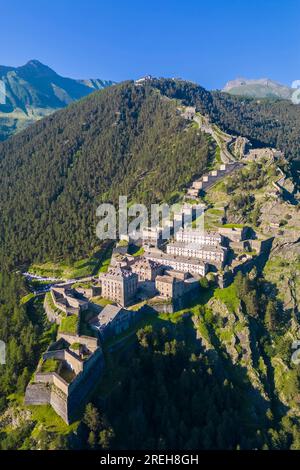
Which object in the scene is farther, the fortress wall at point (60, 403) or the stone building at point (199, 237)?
the stone building at point (199, 237)

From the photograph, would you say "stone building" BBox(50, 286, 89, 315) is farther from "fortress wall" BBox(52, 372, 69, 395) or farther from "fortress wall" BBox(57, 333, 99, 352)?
"fortress wall" BBox(52, 372, 69, 395)

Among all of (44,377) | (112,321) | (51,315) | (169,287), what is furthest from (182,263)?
(44,377)

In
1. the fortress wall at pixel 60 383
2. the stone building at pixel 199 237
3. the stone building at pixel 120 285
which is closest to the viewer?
the fortress wall at pixel 60 383

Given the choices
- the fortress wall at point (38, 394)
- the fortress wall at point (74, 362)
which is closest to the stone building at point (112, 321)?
the fortress wall at point (74, 362)

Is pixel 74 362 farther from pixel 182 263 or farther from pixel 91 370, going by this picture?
pixel 182 263

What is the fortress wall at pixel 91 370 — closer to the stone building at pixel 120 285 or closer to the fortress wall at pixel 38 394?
the fortress wall at pixel 38 394

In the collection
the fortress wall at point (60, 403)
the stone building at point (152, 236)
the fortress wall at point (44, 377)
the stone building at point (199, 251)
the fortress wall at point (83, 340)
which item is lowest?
the fortress wall at point (60, 403)
